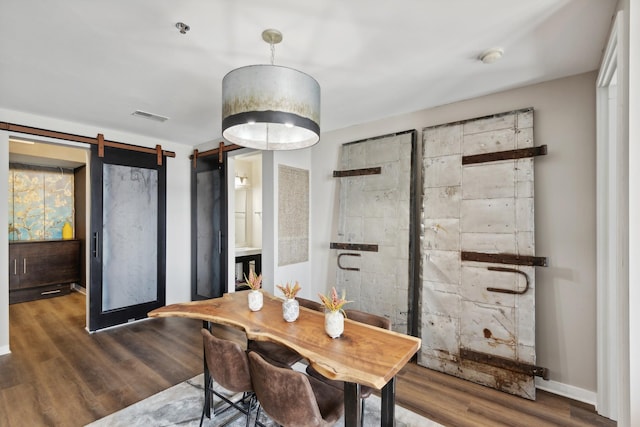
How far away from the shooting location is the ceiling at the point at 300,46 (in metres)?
1.69

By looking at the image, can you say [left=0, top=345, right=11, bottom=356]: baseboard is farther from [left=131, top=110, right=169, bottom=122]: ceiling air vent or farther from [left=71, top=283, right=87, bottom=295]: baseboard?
[left=131, top=110, right=169, bottom=122]: ceiling air vent

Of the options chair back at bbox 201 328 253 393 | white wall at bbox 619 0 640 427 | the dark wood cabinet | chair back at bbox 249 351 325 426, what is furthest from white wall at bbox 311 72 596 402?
the dark wood cabinet

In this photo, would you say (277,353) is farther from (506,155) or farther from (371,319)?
(506,155)

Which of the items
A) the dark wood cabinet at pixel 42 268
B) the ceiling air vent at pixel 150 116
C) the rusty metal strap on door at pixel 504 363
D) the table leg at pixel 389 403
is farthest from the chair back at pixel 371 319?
the dark wood cabinet at pixel 42 268

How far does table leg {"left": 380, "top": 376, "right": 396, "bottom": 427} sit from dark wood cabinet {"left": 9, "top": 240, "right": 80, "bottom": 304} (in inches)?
248

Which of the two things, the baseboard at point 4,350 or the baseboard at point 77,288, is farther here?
the baseboard at point 77,288

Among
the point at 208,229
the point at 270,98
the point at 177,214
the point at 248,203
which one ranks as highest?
the point at 270,98

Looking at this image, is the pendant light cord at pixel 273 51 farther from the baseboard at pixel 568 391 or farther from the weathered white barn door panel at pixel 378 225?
the baseboard at pixel 568 391

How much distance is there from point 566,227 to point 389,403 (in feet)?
6.70

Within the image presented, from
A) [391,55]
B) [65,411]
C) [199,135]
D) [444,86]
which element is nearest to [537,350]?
[444,86]

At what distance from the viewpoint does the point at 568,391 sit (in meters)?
2.47

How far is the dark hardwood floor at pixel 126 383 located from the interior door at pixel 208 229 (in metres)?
0.81

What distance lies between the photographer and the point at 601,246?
2.28 metres

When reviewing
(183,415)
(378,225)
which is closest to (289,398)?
(183,415)
